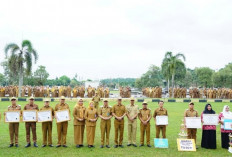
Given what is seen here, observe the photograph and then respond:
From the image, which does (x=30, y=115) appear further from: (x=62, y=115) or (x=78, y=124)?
(x=78, y=124)

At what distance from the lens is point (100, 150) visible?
864 cm

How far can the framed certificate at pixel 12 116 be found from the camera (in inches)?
346

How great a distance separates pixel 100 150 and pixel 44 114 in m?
2.39

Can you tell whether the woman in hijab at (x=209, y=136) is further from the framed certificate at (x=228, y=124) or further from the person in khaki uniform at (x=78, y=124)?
the person in khaki uniform at (x=78, y=124)

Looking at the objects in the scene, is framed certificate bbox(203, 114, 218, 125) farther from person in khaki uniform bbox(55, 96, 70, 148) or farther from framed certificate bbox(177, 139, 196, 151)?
person in khaki uniform bbox(55, 96, 70, 148)

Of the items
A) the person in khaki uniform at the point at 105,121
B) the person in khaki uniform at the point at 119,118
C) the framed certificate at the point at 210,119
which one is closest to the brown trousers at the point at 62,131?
the person in khaki uniform at the point at 105,121

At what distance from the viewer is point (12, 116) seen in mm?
8836

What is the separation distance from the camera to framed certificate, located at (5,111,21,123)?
28.8 feet

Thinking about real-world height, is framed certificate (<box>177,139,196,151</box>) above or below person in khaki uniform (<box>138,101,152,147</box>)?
below

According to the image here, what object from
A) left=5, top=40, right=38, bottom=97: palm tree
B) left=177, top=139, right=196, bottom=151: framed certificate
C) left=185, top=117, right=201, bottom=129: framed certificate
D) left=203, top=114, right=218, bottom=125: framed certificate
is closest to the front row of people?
left=203, top=114, right=218, bottom=125: framed certificate

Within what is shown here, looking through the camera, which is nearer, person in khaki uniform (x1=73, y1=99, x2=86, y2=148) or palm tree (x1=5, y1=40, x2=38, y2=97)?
person in khaki uniform (x1=73, y1=99, x2=86, y2=148)

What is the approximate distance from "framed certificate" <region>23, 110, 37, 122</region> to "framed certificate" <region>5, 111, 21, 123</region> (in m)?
0.26

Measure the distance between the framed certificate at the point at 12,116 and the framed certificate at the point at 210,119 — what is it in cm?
680

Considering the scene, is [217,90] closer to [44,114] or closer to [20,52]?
[20,52]
